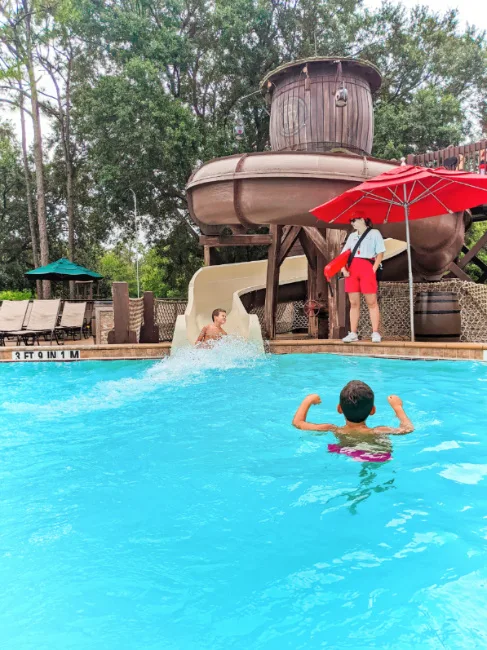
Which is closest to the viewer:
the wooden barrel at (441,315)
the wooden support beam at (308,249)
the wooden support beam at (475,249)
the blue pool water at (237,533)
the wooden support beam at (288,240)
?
the blue pool water at (237,533)

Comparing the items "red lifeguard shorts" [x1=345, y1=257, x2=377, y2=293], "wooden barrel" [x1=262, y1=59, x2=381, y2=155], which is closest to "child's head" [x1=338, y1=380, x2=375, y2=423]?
"red lifeguard shorts" [x1=345, y1=257, x2=377, y2=293]

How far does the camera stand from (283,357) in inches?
350

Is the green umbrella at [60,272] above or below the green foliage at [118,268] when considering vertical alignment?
below

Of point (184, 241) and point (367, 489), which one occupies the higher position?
point (184, 241)

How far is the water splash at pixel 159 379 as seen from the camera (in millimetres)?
5840

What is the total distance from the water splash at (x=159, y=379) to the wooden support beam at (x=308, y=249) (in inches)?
127

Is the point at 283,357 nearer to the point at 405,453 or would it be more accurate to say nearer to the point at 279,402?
the point at 279,402

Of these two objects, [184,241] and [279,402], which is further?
[184,241]

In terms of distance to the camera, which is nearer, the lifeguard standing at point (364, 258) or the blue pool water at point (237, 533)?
the blue pool water at point (237, 533)

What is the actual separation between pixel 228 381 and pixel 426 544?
457cm

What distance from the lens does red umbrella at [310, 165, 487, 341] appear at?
7493 mm

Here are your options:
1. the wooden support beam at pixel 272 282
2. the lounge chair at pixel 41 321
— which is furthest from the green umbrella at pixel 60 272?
the wooden support beam at pixel 272 282

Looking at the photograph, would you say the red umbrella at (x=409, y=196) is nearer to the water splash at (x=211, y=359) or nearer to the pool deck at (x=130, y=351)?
the pool deck at (x=130, y=351)

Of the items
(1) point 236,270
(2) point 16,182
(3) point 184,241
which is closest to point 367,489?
(1) point 236,270
